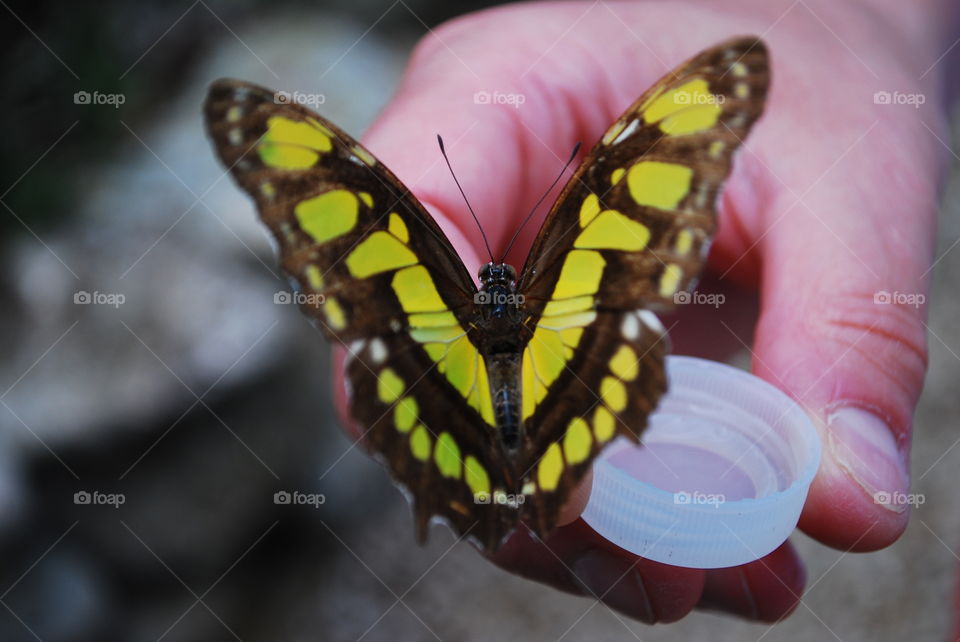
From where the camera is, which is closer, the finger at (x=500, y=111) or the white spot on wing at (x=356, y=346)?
the white spot on wing at (x=356, y=346)

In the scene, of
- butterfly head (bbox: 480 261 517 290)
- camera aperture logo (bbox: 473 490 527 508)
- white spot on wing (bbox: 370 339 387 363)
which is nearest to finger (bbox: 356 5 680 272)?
butterfly head (bbox: 480 261 517 290)

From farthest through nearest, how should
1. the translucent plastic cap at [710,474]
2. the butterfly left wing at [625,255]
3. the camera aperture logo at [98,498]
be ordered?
the camera aperture logo at [98,498] < the translucent plastic cap at [710,474] < the butterfly left wing at [625,255]

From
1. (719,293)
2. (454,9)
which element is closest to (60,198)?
(454,9)

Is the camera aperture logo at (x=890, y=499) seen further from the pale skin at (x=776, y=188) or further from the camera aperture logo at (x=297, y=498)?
the camera aperture logo at (x=297, y=498)

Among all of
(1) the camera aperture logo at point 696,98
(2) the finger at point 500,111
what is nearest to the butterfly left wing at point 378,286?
(2) the finger at point 500,111

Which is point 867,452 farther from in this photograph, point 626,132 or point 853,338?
point 626,132

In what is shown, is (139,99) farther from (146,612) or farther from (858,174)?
(858,174)
